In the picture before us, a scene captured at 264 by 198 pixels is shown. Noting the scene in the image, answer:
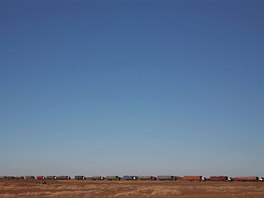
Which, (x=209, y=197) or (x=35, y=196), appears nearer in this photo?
(x=209, y=197)

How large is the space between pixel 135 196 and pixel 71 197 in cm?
1212

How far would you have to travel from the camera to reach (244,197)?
189ft

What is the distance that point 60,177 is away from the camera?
646ft

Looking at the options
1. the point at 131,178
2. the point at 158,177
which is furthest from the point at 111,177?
the point at 158,177

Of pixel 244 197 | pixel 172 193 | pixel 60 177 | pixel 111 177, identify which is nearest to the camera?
pixel 244 197

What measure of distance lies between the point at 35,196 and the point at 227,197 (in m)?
37.3

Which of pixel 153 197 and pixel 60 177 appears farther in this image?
pixel 60 177

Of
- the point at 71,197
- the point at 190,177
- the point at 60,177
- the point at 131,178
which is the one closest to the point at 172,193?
the point at 71,197

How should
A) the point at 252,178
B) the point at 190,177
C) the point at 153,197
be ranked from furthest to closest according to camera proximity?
1. the point at 190,177
2. the point at 252,178
3. the point at 153,197

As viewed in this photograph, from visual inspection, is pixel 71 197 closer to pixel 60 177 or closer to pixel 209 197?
pixel 209 197

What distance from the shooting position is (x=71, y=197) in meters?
64.7

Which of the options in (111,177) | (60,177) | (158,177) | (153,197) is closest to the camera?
(153,197)

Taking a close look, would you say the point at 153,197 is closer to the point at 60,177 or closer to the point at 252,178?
the point at 252,178

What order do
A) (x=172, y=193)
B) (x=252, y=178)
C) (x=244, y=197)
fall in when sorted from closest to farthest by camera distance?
(x=244, y=197)
(x=172, y=193)
(x=252, y=178)
